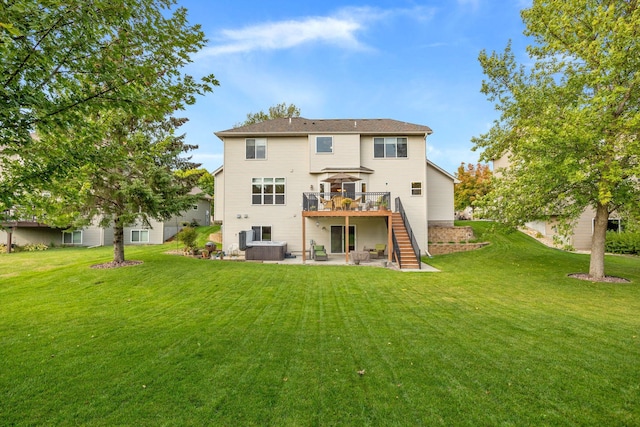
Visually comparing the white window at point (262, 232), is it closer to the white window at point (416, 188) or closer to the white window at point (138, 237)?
the white window at point (416, 188)

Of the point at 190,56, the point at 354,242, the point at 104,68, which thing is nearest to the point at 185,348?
the point at 104,68

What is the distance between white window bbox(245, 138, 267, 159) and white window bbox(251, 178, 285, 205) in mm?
1511

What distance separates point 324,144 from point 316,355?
15426mm

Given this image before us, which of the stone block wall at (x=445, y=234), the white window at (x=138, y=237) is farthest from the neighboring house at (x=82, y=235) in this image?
the stone block wall at (x=445, y=234)

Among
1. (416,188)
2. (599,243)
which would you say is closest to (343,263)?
(416,188)

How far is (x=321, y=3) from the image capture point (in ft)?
50.7

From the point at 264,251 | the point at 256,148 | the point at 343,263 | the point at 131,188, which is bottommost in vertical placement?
the point at 343,263

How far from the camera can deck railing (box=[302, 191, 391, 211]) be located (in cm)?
1700

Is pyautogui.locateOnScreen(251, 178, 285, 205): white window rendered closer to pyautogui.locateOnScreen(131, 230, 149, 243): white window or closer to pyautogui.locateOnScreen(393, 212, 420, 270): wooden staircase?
pyautogui.locateOnScreen(393, 212, 420, 270): wooden staircase

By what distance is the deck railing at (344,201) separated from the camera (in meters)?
17.0

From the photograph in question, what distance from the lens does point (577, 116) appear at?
9.90m

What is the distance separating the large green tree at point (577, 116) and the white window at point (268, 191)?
1180 cm

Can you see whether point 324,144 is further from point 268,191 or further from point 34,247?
point 34,247

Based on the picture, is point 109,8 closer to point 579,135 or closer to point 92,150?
point 92,150
